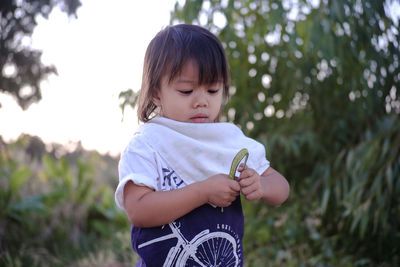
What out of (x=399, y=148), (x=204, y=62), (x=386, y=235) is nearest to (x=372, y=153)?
(x=399, y=148)

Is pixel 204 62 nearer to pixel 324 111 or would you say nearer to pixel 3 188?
pixel 324 111

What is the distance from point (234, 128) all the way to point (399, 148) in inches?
57.7

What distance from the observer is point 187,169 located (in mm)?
1313

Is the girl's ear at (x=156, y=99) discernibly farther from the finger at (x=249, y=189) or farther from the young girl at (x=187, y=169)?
the finger at (x=249, y=189)

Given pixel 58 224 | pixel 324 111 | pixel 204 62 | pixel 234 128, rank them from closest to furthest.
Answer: pixel 204 62
pixel 234 128
pixel 324 111
pixel 58 224

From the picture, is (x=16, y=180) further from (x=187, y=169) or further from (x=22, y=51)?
(x=187, y=169)

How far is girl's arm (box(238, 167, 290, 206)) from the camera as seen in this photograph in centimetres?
123

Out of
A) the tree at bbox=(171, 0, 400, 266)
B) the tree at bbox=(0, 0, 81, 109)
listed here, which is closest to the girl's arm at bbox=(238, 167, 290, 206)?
the tree at bbox=(171, 0, 400, 266)

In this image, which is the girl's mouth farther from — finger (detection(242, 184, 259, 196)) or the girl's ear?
finger (detection(242, 184, 259, 196))

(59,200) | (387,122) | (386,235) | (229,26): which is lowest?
(386,235)

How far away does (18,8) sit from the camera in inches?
120

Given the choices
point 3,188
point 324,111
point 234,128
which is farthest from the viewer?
point 3,188

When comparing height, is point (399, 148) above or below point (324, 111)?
below

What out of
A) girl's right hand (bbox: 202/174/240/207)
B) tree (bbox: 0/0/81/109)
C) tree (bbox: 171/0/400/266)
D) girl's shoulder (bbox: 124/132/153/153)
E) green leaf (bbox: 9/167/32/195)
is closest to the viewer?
girl's right hand (bbox: 202/174/240/207)
